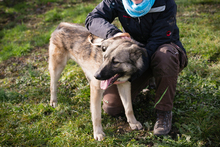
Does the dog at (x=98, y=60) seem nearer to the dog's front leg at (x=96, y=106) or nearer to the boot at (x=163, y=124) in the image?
the dog's front leg at (x=96, y=106)

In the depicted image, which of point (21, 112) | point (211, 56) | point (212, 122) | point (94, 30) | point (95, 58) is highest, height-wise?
point (94, 30)

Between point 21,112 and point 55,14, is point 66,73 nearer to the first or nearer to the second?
point 21,112

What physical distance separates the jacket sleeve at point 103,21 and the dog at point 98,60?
0.16 metres

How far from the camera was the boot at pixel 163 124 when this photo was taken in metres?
2.50

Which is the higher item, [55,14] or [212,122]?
[55,14]

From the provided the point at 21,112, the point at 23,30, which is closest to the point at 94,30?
the point at 21,112

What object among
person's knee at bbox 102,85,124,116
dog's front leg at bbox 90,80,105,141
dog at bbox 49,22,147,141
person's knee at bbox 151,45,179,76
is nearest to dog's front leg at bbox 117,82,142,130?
dog at bbox 49,22,147,141

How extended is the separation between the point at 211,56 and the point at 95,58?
8.51 feet

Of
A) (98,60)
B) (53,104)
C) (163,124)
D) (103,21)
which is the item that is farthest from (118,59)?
(53,104)

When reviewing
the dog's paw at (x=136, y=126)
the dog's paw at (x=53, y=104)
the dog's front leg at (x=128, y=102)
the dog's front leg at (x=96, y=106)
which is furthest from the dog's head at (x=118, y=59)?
the dog's paw at (x=53, y=104)

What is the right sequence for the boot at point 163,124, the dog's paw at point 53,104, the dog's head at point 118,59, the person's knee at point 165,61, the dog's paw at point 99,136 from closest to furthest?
the dog's head at point 118,59 → the person's knee at point 165,61 → the boot at point 163,124 → the dog's paw at point 99,136 → the dog's paw at point 53,104

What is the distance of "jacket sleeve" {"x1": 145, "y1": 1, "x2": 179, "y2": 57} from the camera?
257cm

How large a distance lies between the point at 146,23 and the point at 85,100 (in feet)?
5.75

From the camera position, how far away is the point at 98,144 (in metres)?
2.44
